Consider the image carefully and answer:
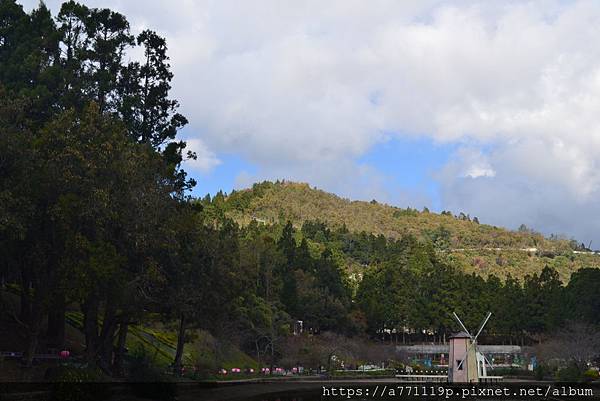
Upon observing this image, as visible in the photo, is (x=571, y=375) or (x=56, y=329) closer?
(x=56, y=329)

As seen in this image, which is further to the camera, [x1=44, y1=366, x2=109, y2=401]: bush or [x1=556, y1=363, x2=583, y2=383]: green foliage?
[x1=556, y1=363, x2=583, y2=383]: green foliage

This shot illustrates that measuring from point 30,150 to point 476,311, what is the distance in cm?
7479

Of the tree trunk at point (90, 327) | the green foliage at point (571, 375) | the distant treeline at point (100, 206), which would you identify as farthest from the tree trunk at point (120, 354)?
the green foliage at point (571, 375)

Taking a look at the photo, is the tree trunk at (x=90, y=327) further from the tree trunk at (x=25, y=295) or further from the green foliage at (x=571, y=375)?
the green foliage at (x=571, y=375)

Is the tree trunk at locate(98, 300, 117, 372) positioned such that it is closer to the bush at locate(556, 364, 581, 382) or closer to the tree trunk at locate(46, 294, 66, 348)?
the tree trunk at locate(46, 294, 66, 348)

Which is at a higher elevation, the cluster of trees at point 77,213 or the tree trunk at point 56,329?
the cluster of trees at point 77,213

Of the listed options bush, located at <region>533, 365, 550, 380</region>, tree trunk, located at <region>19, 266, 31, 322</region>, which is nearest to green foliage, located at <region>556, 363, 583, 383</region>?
bush, located at <region>533, 365, 550, 380</region>

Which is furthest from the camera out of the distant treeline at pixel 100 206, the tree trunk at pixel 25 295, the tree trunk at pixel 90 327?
the tree trunk at pixel 90 327

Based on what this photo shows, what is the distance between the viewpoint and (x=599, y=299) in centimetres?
7850

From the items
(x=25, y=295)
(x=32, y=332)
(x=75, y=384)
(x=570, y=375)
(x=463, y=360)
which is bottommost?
(x=570, y=375)

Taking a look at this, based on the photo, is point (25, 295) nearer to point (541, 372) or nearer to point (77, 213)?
point (77, 213)

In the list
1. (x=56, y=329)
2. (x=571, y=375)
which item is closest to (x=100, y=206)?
(x=56, y=329)

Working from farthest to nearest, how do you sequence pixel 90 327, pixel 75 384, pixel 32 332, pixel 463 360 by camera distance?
1. pixel 463 360
2. pixel 90 327
3. pixel 32 332
4. pixel 75 384

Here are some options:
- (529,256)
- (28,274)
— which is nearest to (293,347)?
(28,274)
